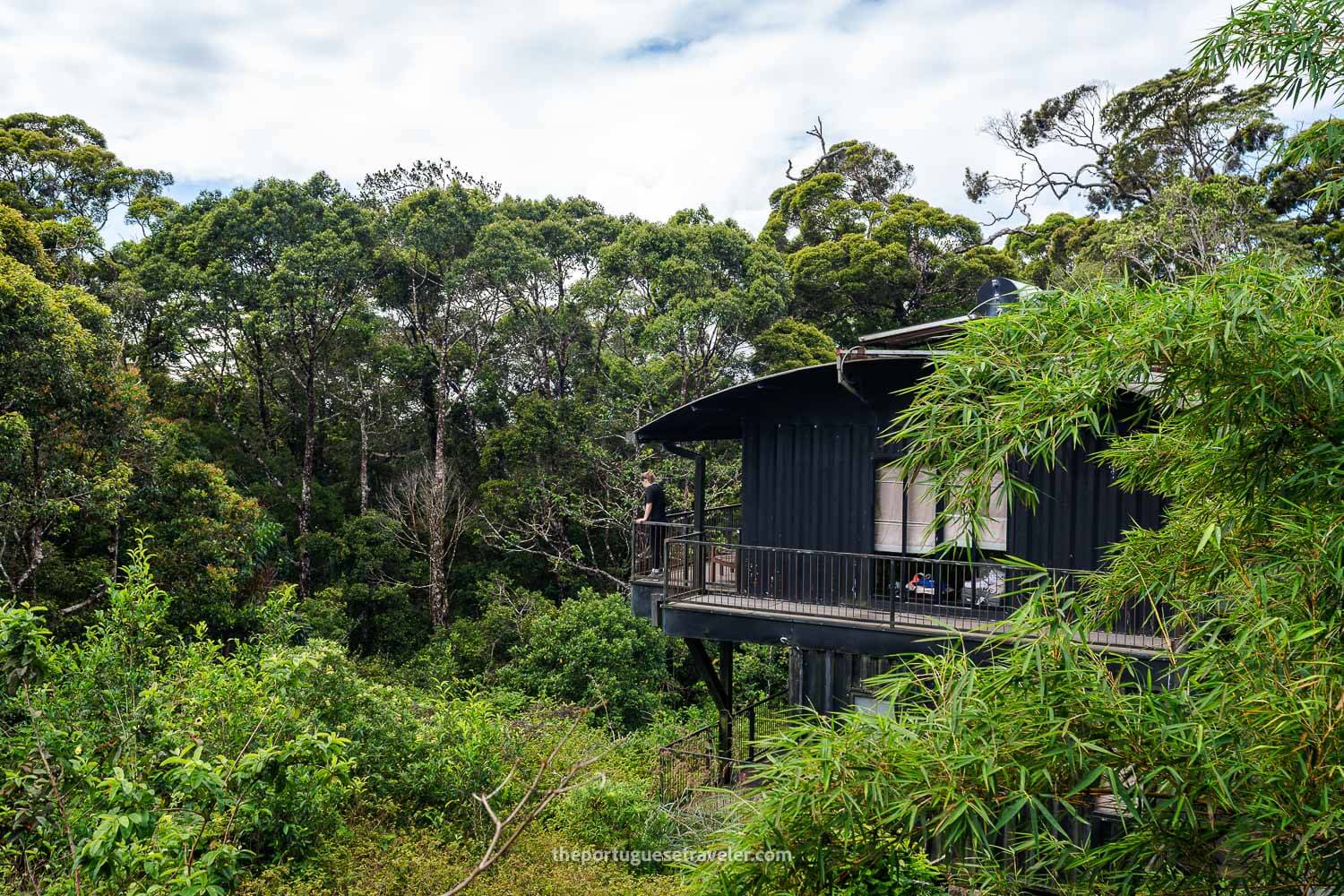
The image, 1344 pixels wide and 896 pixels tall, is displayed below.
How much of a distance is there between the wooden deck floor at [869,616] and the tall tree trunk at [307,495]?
13.7 m

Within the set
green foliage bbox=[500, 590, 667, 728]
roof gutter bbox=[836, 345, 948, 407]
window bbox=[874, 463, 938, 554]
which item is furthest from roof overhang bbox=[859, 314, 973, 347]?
green foliage bbox=[500, 590, 667, 728]

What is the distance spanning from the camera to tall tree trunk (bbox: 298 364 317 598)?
2045 centimetres

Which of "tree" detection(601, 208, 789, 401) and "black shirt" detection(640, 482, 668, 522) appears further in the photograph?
"tree" detection(601, 208, 789, 401)

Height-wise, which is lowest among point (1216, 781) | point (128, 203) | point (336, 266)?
point (1216, 781)

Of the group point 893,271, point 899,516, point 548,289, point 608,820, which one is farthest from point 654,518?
point 893,271

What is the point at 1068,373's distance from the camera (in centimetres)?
294

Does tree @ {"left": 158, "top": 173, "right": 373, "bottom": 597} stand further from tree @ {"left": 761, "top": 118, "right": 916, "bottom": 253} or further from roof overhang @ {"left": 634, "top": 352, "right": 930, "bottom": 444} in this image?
roof overhang @ {"left": 634, "top": 352, "right": 930, "bottom": 444}

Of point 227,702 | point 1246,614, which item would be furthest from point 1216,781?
point 227,702

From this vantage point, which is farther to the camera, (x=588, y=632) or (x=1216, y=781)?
(x=588, y=632)

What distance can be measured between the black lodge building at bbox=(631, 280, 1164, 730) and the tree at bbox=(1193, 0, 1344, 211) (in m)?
4.94

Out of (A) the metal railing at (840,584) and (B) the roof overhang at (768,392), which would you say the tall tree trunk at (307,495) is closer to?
(B) the roof overhang at (768,392)

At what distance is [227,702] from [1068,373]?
18.3 feet

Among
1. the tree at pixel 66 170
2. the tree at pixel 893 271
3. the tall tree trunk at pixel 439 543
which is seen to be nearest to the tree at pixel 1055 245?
Answer: the tree at pixel 893 271

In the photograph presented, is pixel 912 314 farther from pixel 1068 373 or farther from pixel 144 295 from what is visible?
pixel 1068 373
